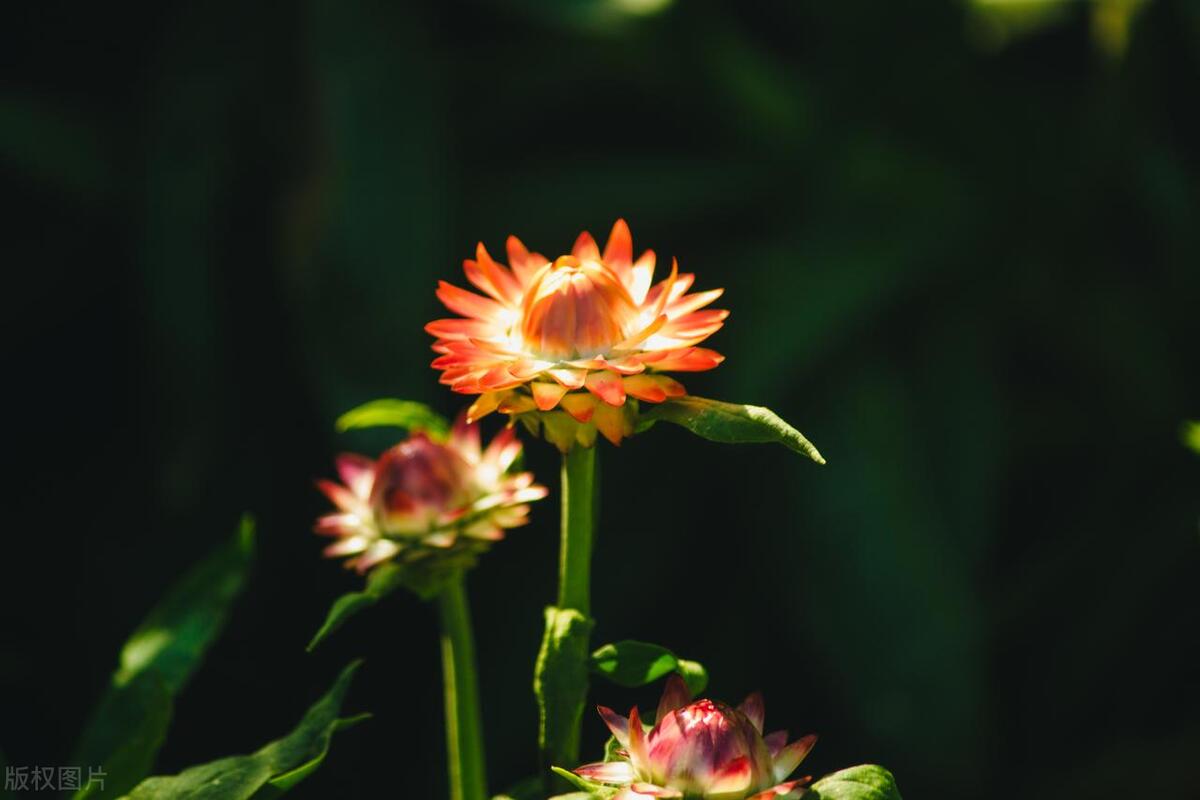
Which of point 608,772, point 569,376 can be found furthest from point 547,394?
point 608,772

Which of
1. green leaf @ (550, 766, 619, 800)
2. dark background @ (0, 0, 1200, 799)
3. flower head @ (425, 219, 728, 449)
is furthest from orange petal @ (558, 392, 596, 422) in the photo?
dark background @ (0, 0, 1200, 799)

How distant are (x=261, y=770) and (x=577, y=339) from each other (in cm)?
17

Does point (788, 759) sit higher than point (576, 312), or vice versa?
point (576, 312)

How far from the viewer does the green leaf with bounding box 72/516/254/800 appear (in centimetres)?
55

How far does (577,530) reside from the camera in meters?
0.43

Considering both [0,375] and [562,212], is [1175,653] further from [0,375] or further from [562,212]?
[0,375]

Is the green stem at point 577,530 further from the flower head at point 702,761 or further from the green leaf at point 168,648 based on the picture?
the green leaf at point 168,648

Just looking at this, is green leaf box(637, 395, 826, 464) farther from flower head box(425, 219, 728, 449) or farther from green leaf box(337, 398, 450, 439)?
green leaf box(337, 398, 450, 439)

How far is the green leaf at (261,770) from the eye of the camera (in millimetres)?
417

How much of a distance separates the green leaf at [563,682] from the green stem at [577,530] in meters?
0.02

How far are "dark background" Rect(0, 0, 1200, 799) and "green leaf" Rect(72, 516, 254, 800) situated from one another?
0.57 metres

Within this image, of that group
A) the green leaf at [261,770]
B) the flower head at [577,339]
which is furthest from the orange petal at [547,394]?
the green leaf at [261,770]

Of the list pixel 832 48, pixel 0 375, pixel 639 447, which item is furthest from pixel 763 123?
pixel 0 375

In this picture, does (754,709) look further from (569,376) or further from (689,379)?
(689,379)
